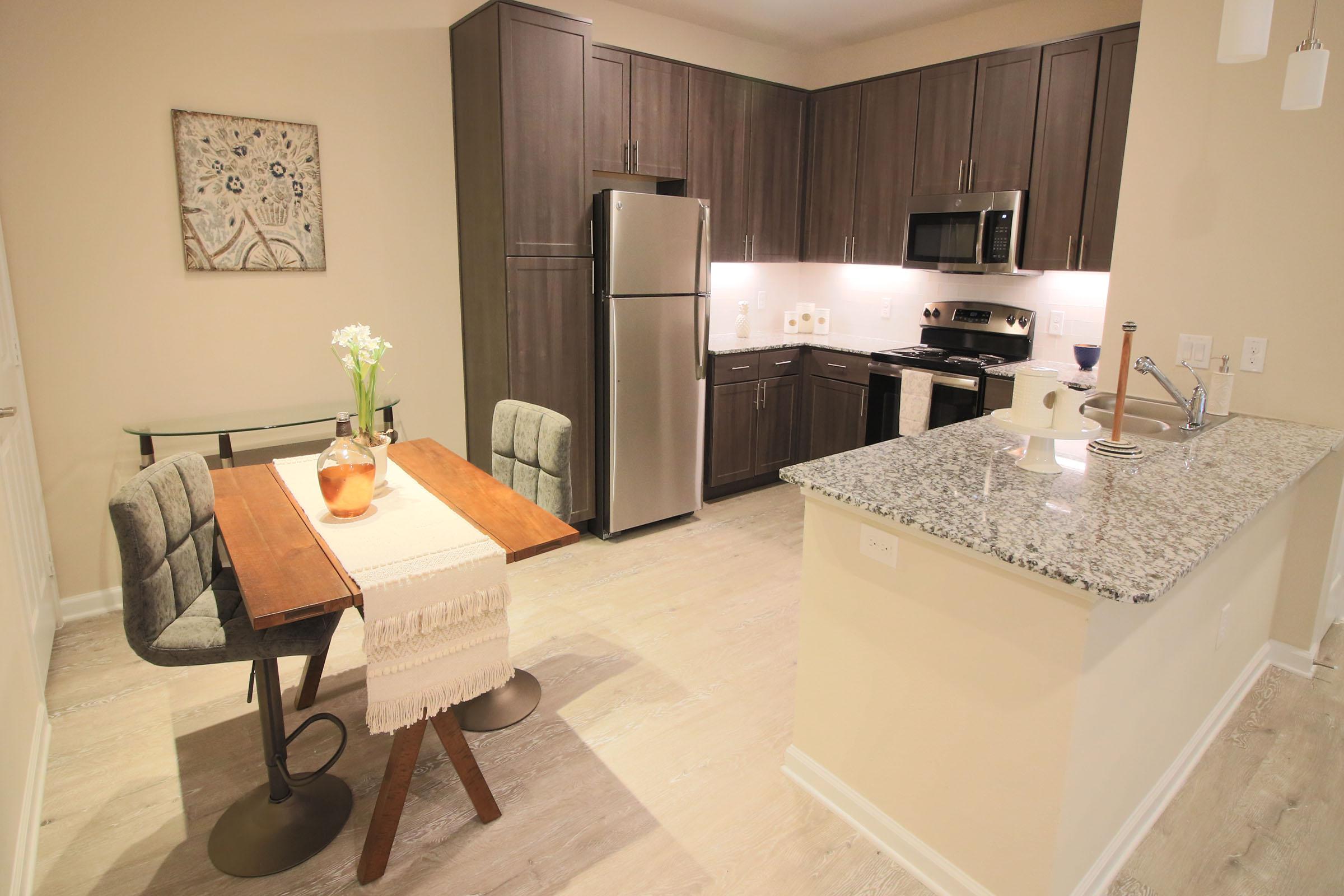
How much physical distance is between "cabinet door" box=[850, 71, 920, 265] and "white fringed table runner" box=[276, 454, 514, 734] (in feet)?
11.4

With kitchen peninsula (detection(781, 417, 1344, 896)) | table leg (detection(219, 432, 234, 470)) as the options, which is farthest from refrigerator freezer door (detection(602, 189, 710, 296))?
kitchen peninsula (detection(781, 417, 1344, 896))

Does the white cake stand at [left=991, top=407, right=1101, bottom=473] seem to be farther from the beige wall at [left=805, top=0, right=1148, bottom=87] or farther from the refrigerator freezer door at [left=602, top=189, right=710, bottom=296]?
the beige wall at [left=805, top=0, right=1148, bottom=87]

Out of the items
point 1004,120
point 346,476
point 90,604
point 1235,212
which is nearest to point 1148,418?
point 1235,212

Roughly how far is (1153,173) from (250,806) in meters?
3.65

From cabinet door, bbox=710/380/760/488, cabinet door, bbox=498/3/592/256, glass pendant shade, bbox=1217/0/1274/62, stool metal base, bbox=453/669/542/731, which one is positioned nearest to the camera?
glass pendant shade, bbox=1217/0/1274/62

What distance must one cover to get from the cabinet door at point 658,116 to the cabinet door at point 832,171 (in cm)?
105

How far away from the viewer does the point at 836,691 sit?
80.8 inches

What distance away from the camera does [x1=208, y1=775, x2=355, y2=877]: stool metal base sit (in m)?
1.91

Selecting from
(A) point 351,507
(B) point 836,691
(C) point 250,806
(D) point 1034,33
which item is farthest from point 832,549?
(D) point 1034,33

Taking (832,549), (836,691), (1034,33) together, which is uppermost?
(1034,33)

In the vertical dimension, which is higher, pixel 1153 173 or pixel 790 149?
pixel 790 149

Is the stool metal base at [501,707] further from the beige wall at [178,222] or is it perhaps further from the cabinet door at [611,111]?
the cabinet door at [611,111]

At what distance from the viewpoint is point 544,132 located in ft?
11.6

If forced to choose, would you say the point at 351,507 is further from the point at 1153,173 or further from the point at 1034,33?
the point at 1034,33
